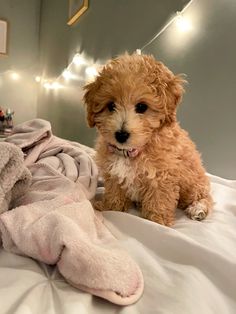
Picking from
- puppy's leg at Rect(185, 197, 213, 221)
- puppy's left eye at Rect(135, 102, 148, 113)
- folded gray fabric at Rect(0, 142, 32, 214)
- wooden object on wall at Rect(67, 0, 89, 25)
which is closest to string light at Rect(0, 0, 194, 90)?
puppy's left eye at Rect(135, 102, 148, 113)

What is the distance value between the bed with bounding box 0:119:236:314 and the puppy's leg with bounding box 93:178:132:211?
20 cm

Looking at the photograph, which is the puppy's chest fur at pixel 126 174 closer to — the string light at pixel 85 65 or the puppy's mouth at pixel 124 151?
the puppy's mouth at pixel 124 151

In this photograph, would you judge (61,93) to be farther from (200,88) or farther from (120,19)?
(200,88)

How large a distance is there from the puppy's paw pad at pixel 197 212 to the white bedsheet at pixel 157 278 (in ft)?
0.39

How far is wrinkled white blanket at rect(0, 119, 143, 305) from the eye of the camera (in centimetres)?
68

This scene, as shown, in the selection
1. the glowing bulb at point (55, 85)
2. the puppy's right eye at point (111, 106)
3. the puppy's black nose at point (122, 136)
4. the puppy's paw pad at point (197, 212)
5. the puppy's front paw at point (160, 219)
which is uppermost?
the puppy's right eye at point (111, 106)

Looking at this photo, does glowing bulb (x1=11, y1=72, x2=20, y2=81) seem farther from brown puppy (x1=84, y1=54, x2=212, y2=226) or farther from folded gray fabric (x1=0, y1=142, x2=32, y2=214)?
folded gray fabric (x1=0, y1=142, x2=32, y2=214)

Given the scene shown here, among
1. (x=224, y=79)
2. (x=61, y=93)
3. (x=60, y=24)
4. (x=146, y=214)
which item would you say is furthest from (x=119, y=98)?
(x=60, y=24)

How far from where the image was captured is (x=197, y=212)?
46.2 inches

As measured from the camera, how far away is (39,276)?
75 cm

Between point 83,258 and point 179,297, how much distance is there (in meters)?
0.22

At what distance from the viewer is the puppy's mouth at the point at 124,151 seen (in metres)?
1.17

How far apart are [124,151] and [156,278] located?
53cm

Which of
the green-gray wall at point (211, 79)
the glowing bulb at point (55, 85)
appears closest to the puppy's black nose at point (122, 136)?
the green-gray wall at point (211, 79)
